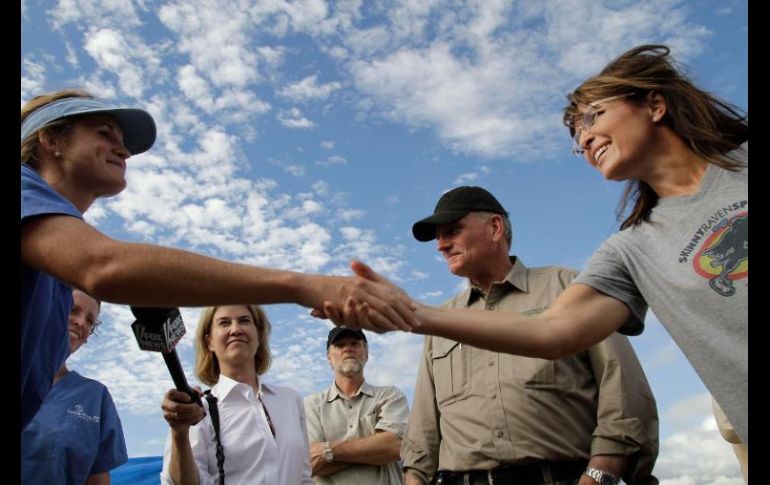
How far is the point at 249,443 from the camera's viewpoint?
490 centimetres

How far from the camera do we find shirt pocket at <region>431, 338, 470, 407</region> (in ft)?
16.6

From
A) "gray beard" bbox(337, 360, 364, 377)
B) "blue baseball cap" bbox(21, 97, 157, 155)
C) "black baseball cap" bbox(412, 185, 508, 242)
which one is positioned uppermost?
"black baseball cap" bbox(412, 185, 508, 242)

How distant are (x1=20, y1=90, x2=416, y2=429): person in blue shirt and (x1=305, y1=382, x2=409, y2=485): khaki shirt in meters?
3.17

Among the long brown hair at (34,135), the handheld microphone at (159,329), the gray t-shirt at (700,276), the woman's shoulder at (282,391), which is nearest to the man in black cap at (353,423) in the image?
the woman's shoulder at (282,391)

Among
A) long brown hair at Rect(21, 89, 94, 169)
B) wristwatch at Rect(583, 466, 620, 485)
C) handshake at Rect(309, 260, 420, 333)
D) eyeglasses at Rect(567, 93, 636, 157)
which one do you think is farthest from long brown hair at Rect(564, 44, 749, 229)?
long brown hair at Rect(21, 89, 94, 169)

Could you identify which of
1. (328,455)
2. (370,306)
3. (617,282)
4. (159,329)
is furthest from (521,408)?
(328,455)

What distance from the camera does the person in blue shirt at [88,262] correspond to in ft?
9.45

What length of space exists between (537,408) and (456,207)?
1.69 meters

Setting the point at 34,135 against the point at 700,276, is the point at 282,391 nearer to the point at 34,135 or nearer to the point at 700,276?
the point at 34,135

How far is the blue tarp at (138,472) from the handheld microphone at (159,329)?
427 centimetres

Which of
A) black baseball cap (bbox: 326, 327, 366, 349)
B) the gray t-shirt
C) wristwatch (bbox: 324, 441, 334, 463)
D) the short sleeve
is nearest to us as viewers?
the gray t-shirt

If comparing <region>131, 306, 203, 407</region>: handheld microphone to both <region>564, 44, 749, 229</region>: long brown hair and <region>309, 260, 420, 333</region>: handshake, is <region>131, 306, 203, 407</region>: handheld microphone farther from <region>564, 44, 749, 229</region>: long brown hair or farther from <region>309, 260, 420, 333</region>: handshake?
<region>564, 44, 749, 229</region>: long brown hair
